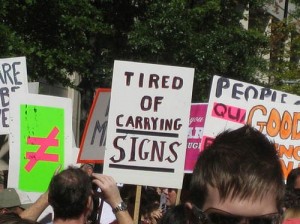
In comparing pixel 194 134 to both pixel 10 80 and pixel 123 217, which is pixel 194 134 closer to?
pixel 10 80

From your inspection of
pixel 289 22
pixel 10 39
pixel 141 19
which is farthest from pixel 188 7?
pixel 289 22

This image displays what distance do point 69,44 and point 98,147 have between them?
694 centimetres

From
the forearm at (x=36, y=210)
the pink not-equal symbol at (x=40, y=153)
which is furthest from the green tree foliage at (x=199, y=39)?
the forearm at (x=36, y=210)

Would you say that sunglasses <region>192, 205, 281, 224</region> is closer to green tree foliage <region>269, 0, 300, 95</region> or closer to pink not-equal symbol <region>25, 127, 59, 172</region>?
pink not-equal symbol <region>25, 127, 59, 172</region>

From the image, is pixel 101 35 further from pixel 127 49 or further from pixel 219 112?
pixel 219 112

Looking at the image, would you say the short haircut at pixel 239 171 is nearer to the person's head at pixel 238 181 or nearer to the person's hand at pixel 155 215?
the person's head at pixel 238 181

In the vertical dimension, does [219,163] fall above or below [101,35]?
below

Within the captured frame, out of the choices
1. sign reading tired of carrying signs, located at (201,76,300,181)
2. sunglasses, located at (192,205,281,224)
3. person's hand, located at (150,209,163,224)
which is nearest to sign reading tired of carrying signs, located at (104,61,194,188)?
sign reading tired of carrying signs, located at (201,76,300,181)

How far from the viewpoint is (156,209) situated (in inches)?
263

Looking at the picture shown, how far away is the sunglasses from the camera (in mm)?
1685

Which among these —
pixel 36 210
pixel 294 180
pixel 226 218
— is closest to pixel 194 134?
pixel 294 180

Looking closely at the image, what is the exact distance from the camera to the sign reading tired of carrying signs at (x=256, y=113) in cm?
644

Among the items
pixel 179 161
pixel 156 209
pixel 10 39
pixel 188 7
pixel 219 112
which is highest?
pixel 188 7

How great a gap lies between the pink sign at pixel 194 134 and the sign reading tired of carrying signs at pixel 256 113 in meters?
0.75
